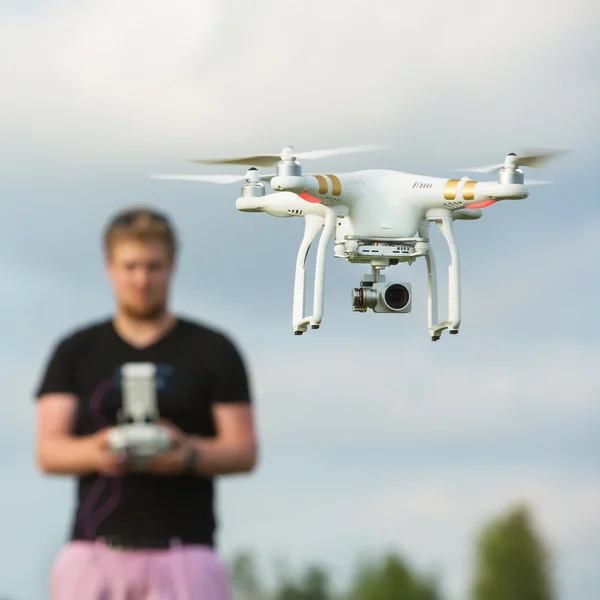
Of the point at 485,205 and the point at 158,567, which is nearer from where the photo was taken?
the point at 158,567

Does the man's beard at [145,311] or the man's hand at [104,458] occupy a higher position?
the man's beard at [145,311]

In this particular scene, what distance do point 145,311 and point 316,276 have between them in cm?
2352

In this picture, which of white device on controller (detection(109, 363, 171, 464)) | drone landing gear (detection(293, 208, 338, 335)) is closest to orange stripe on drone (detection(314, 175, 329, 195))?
A: drone landing gear (detection(293, 208, 338, 335))

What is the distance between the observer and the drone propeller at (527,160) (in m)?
31.6

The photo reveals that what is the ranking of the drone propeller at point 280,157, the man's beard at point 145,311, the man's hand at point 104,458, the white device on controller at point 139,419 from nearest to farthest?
the white device on controller at point 139,419, the man's hand at point 104,458, the man's beard at point 145,311, the drone propeller at point 280,157

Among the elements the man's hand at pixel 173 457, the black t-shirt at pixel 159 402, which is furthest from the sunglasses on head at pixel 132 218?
the man's hand at pixel 173 457

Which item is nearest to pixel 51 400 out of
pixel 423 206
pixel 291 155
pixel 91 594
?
pixel 91 594

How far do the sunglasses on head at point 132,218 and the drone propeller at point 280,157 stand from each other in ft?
73.5

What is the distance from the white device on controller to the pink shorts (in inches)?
19.0

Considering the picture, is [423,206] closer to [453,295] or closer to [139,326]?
[453,295]

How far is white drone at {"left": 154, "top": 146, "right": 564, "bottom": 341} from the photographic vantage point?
30.4 meters

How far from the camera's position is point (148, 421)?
6.21 meters

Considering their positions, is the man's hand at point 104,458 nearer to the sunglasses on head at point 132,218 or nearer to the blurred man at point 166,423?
the blurred man at point 166,423

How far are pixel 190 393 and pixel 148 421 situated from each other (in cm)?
37
